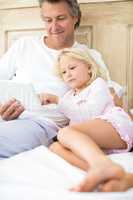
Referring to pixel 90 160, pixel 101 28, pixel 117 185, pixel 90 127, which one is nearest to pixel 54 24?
pixel 101 28

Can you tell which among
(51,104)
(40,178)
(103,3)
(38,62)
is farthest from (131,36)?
(40,178)

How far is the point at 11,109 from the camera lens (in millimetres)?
1527

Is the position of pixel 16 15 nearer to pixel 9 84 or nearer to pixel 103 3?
pixel 103 3

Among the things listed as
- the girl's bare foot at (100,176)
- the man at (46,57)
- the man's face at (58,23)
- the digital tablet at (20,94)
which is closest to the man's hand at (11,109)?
the man at (46,57)

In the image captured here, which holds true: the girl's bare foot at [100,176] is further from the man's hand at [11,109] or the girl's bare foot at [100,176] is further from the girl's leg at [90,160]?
the man's hand at [11,109]

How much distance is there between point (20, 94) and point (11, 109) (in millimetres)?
152

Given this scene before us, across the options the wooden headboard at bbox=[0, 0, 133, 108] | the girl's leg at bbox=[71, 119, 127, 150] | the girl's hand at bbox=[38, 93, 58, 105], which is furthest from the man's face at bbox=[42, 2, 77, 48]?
the girl's leg at bbox=[71, 119, 127, 150]

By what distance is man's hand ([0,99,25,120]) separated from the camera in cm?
152

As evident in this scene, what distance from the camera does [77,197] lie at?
2.78ft

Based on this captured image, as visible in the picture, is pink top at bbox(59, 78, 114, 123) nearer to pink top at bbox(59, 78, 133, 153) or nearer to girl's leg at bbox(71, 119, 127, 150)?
pink top at bbox(59, 78, 133, 153)

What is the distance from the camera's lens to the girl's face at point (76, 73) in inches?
60.2

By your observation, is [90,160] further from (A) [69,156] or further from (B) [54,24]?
(B) [54,24]

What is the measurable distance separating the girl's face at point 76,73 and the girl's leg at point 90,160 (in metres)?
0.39

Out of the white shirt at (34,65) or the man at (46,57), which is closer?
the man at (46,57)
